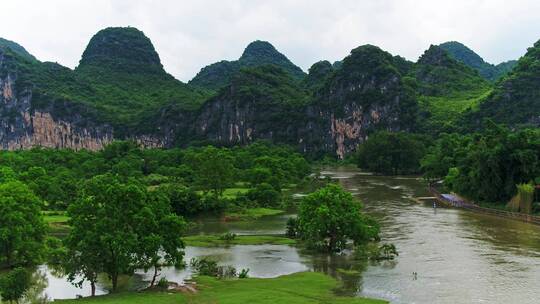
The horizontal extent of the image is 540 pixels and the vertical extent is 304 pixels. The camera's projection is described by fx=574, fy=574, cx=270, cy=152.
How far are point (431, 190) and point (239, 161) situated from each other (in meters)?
53.0

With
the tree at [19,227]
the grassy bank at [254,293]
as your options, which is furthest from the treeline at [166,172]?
the grassy bank at [254,293]

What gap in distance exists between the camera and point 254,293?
3584 centimetres

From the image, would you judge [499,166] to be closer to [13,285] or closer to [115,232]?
[115,232]

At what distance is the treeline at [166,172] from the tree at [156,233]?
20.4 meters

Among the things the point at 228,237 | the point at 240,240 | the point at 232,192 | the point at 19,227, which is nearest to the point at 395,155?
the point at 232,192

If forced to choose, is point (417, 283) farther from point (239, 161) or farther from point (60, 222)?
point (239, 161)

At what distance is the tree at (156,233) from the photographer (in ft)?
116

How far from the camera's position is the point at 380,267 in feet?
150

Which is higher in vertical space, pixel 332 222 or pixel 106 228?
pixel 106 228

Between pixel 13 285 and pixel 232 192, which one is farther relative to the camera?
pixel 232 192

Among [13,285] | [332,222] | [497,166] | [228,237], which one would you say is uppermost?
[497,166]

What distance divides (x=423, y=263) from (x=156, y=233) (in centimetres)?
2261

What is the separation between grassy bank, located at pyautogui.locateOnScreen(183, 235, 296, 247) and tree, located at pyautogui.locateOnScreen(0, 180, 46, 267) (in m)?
15.3

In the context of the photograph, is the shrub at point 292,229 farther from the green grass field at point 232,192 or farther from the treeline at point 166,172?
the green grass field at point 232,192
